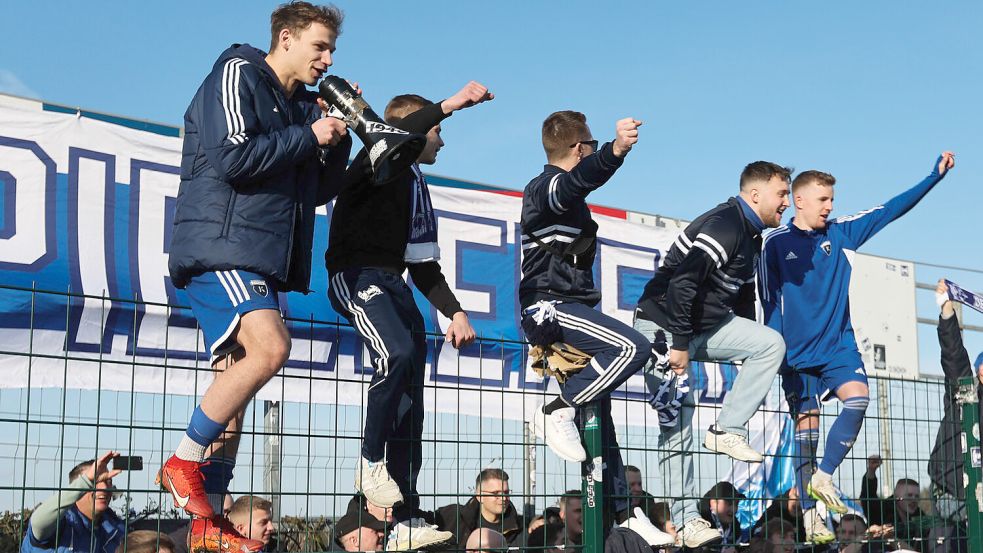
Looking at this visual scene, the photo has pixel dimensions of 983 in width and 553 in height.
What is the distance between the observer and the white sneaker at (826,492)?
19.0ft

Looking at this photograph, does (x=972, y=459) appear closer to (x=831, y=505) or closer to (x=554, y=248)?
(x=831, y=505)

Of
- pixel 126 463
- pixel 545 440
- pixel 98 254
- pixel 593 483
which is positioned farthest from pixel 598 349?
pixel 98 254

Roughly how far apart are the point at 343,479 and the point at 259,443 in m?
0.39

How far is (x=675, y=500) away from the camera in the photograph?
540 cm

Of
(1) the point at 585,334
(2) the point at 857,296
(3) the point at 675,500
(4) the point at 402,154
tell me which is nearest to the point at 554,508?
(3) the point at 675,500

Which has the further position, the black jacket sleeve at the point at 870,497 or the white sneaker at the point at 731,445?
the black jacket sleeve at the point at 870,497

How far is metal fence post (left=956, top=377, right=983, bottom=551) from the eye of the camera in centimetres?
673

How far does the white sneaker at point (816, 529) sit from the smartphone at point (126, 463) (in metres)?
3.61

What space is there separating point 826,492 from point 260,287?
353cm

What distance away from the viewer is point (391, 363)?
4285 millimetres

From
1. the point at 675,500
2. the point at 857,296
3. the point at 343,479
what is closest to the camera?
the point at 343,479

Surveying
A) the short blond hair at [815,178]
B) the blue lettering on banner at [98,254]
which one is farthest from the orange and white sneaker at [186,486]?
the short blond hair at [815,178]

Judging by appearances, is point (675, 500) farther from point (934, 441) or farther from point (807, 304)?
point (934, 441)

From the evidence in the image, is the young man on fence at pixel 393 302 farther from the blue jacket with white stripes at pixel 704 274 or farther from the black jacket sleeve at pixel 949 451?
the black jacket sleeve at pixel 949 451
